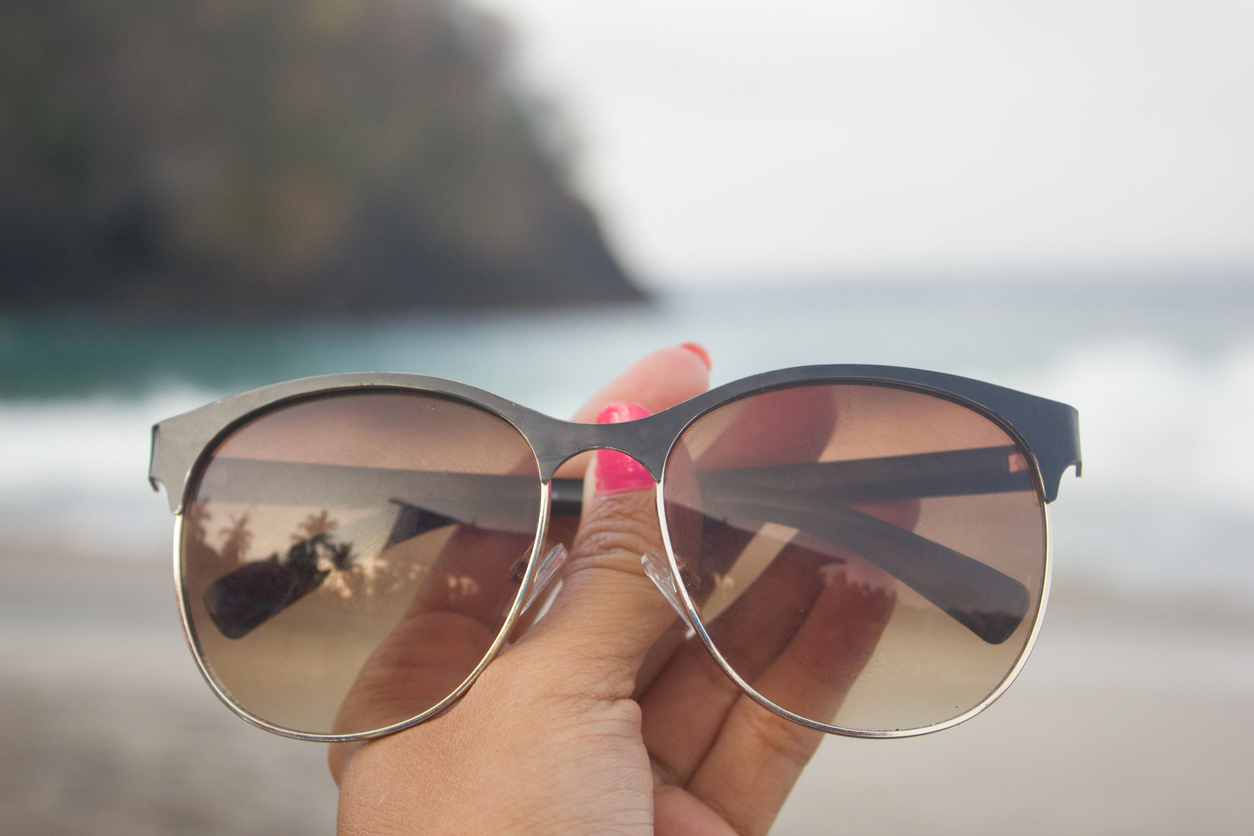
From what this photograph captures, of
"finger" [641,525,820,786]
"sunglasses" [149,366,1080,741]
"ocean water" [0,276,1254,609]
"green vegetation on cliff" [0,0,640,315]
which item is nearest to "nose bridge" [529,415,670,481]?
"sunglasses" [149,366,1080,741]

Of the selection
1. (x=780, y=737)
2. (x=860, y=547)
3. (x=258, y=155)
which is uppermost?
(x=258, y=155)

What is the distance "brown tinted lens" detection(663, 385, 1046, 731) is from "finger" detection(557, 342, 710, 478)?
26 centimetres

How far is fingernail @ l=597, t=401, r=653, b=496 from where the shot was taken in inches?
32.6

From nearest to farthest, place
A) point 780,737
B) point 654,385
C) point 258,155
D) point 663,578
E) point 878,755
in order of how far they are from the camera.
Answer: point 663,578 → point 780,737 → point 654,385 → point 878,755 → point 258,155

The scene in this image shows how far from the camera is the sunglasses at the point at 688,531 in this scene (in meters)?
0.74

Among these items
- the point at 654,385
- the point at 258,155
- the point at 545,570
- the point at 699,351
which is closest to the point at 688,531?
the point at 545,570

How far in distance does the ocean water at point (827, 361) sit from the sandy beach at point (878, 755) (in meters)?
0.60

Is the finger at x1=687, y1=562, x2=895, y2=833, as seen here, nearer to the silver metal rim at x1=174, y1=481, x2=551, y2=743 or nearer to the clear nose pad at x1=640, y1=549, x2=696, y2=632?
the clear nose pad at x1=640, y1=549, x2=696, y2=632

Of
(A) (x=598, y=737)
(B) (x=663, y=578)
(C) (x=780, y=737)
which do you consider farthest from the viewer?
(C) (x=780, y=737)

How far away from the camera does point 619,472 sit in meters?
0.83

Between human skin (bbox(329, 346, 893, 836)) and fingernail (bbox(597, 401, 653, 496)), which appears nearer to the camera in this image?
human skin (bbox(329, 346, 893, 836))

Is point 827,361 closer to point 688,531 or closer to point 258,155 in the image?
point 688,531

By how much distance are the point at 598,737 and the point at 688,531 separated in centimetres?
22

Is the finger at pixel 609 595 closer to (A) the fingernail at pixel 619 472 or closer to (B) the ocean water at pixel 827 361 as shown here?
(A) the fingernail at pixel 619 472
